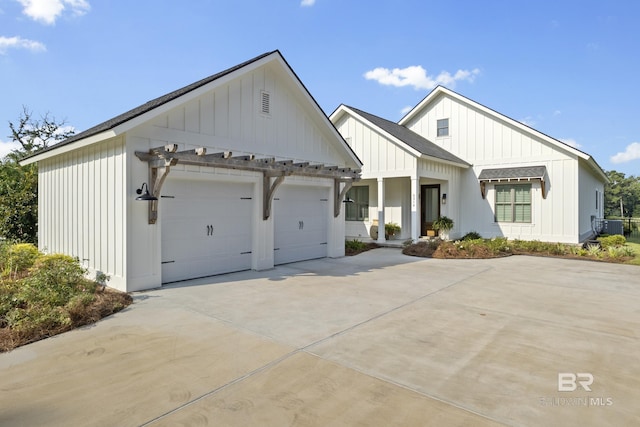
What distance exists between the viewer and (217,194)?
8.47m

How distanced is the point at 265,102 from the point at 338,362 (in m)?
7.52

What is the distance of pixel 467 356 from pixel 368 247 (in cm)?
1012

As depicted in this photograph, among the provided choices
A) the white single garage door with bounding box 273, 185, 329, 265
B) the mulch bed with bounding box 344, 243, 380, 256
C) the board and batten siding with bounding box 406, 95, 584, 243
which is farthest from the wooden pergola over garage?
the board and batten siding with bounding box 406, 95, 584, 243

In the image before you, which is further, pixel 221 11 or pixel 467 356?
pixel 221 11

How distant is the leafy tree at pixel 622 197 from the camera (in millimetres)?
48875

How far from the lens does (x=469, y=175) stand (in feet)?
53.4

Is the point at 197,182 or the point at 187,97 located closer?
the point at 187,97

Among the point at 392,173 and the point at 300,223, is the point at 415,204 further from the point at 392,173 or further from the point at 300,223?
the point at 300,223

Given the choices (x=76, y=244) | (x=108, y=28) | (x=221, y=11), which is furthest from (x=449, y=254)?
(x=108, y=28)

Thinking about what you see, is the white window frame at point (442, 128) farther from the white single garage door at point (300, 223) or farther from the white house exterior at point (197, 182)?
the white single garage door at point (300, 223)

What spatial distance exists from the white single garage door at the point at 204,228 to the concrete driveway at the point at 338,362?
1.04m

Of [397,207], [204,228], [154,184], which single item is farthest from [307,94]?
[397,207]

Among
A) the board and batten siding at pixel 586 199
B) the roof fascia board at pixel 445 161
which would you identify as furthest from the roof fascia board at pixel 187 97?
the board and batten siding at pixel 586 199

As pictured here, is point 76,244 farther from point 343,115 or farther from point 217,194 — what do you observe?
point 343,115
